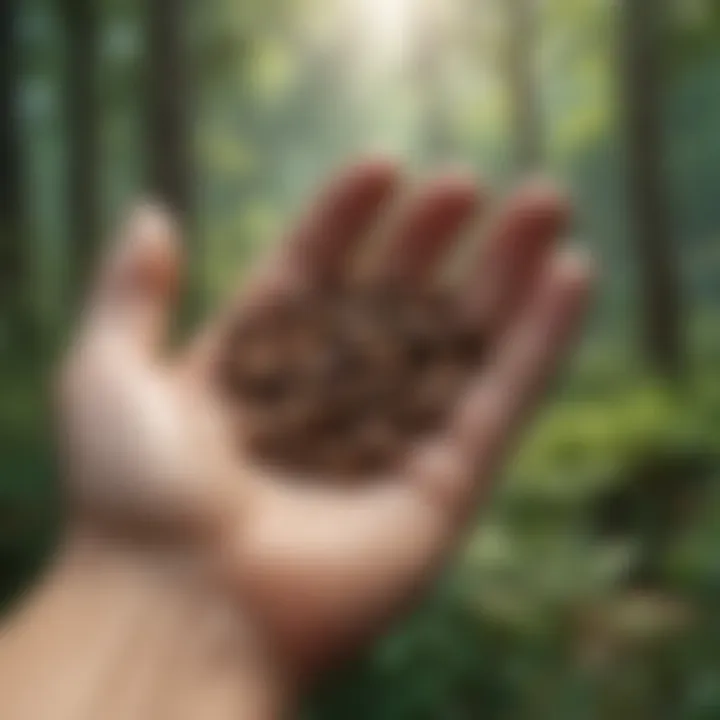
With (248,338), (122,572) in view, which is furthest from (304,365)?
(122,572)

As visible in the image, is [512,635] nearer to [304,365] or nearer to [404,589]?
Answer: [404,589]

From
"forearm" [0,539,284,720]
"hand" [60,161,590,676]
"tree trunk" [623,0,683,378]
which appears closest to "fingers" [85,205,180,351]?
"hand" [60,161,590,676]

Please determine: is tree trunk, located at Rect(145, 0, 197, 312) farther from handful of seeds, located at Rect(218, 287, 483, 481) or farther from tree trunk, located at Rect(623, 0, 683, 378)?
tree trunk, located at Rect(623, 0, 683, 378)

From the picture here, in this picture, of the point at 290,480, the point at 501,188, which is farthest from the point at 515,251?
the point at 290,480

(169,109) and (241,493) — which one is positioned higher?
(169,109)

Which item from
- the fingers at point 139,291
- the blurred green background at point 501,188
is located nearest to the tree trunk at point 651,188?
the blurred green background at point 501,188

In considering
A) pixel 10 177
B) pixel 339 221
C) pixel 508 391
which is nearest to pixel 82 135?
pixel 10 177

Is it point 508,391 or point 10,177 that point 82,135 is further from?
point 508,391

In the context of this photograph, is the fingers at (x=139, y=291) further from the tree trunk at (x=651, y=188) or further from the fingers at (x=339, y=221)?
the tree trunk at (x=651, y=188)

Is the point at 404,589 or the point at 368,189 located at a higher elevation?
the point at 368,189
